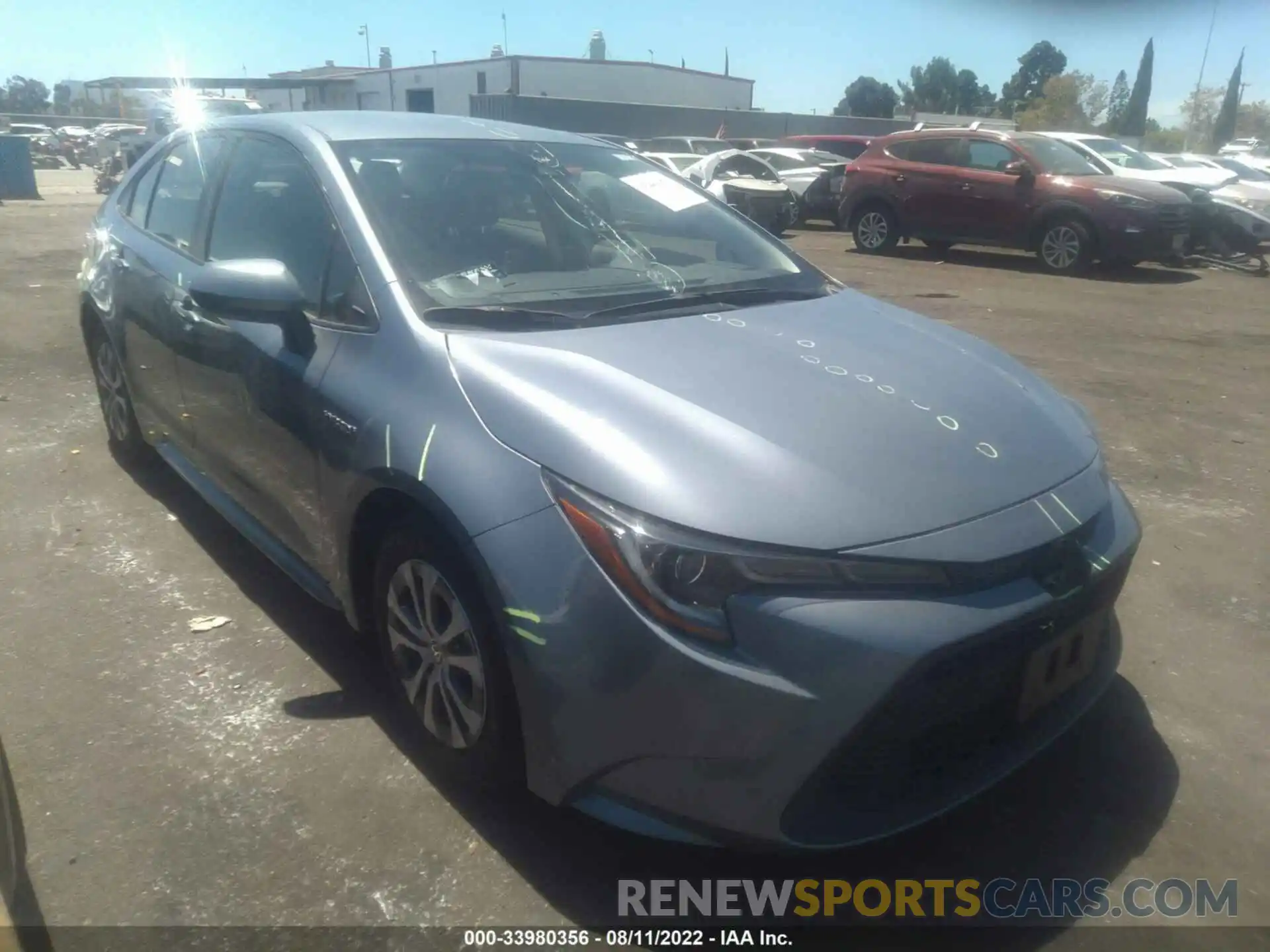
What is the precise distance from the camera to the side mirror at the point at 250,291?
2684 millimetres

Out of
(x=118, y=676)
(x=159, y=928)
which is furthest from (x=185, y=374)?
(x=159, y=928)

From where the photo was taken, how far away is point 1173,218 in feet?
38.9

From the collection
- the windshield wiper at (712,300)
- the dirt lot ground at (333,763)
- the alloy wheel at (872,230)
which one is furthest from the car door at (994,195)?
the windshield wiper at (712,300)

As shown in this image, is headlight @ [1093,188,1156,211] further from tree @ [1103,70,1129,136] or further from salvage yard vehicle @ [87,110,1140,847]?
tree @ [1103,70,1129,136]

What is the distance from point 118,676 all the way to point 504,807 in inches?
54.7

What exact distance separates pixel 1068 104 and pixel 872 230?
172ft

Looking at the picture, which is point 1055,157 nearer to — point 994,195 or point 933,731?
point 994,195

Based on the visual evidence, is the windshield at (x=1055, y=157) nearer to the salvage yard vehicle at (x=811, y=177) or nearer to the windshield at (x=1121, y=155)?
the windshield at (x=1121, y=155)

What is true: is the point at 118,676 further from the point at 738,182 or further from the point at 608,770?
the point at 738,182

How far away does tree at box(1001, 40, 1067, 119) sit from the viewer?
74.6 m

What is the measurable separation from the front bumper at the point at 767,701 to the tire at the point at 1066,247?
1133 centimetres

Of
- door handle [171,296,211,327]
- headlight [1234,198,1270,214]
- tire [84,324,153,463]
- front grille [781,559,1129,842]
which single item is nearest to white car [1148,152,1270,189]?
headlight [1234,198,1270,214]

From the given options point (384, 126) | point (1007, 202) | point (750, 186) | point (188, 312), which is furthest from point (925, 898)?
point (750, 186)

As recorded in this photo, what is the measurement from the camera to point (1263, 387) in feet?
22.6
